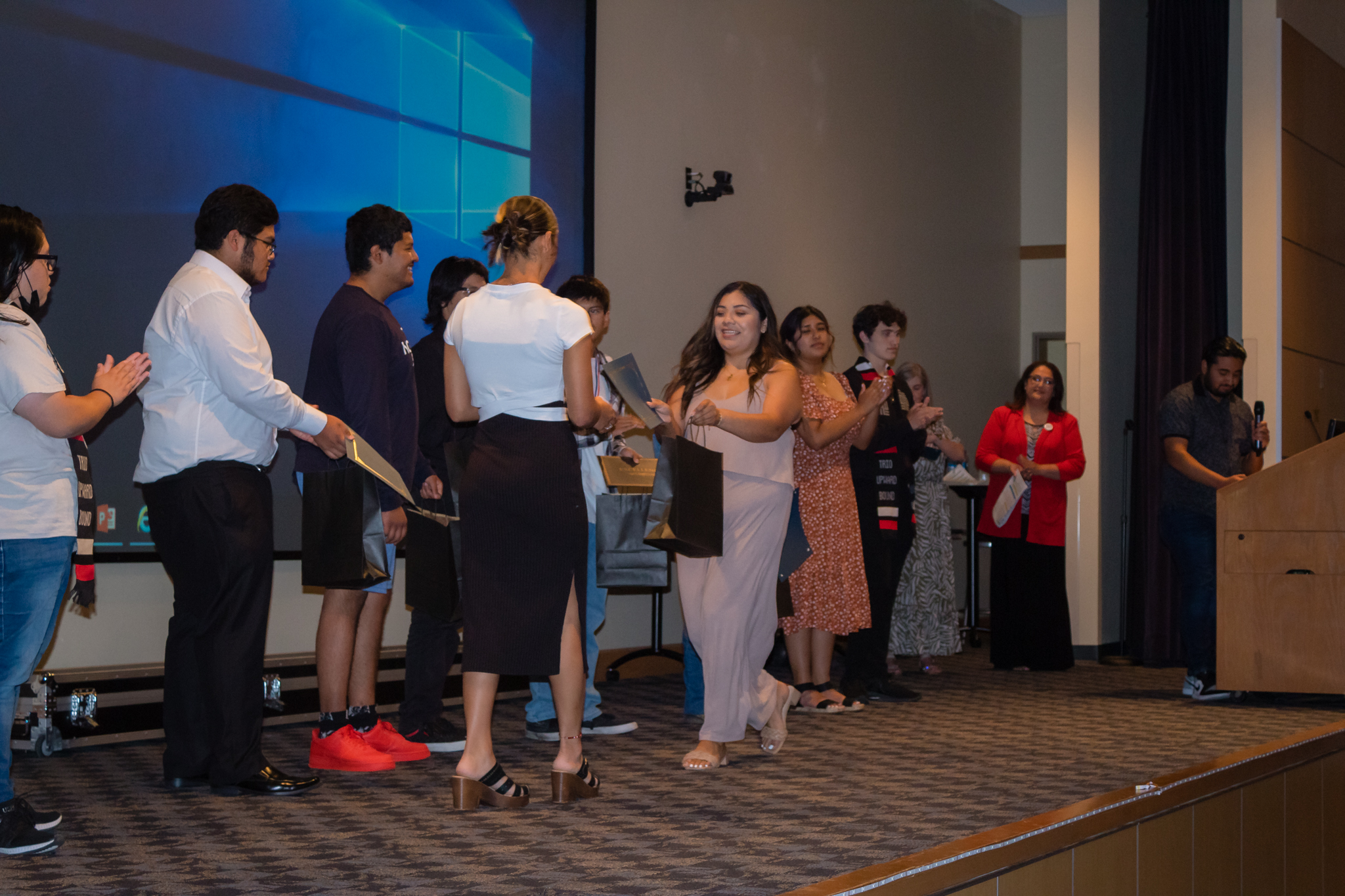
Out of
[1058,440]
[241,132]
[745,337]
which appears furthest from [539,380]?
[1058,440]

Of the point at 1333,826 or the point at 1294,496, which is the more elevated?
the point at 1294,496

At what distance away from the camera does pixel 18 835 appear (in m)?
2.53

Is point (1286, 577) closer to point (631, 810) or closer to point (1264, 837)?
point (1264, 837)

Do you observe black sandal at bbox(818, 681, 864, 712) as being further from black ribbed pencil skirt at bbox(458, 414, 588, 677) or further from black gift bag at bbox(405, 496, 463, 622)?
black ribbed pencil skirt at bbox(458, 414, 588, 677)

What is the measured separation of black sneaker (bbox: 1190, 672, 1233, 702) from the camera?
17.0 feet

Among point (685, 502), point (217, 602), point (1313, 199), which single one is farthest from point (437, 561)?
point (1313, 199)

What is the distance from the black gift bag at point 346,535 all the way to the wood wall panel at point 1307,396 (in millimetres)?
5184

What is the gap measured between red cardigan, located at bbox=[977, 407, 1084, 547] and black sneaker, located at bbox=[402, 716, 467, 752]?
3.28 m

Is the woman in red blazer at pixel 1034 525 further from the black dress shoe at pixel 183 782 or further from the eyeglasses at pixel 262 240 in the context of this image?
the black dress shoe at pixel 183 782

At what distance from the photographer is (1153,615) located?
663 cm

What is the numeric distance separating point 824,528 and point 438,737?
160 centimetres

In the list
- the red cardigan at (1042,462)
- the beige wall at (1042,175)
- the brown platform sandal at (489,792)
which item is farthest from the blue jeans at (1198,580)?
the beige wall at (1042,175)

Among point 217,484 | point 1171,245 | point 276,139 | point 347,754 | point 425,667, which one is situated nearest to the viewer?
point 217,484

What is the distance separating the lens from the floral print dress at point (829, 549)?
181 inches
